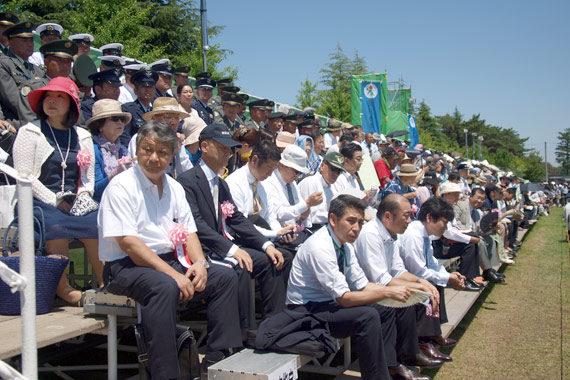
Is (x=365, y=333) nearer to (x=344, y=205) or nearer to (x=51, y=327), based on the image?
(x=344, y=205)

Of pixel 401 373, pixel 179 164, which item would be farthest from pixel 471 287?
pixel 179 164

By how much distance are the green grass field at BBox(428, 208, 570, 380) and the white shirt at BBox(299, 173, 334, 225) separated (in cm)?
206

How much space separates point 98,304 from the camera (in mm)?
3275

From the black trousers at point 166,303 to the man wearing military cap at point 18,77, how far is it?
90.1 inches

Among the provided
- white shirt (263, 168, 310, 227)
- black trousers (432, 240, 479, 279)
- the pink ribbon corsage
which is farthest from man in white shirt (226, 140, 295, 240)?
black trousers (432, 240, 479, 279)

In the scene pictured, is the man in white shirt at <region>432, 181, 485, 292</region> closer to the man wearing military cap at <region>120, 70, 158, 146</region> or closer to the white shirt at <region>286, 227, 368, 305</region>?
the white shirt at <region>286, 227, 368, 305</region>

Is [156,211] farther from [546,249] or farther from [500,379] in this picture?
[546,249]

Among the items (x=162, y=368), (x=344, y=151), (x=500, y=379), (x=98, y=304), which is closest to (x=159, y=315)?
(x=162, y=368)

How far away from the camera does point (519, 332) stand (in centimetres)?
659

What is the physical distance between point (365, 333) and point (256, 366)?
2.93ft

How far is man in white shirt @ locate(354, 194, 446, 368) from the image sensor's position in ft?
14.6

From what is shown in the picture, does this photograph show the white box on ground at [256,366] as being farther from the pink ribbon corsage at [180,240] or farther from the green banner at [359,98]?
the green banner at [359,98]

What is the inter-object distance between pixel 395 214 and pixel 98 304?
2.64 m

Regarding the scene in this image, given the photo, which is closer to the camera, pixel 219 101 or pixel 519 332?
pixel 519 332
